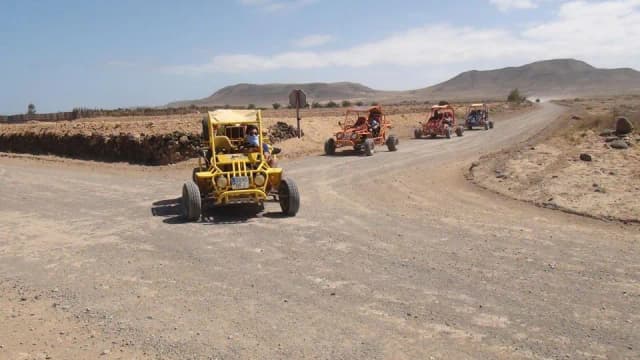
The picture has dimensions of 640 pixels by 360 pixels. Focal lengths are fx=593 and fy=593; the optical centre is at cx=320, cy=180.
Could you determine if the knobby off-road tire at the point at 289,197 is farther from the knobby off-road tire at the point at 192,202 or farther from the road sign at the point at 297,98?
the road sign at the point at 297,98

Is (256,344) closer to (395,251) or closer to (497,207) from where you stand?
(395,251)

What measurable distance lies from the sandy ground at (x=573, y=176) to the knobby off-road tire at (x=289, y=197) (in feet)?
17.1

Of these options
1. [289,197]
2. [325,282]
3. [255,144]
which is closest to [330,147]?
[255,144]

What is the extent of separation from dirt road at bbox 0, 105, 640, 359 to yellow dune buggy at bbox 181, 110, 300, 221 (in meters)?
0.43

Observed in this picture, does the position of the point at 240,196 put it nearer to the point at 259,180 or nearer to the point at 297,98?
the point at 259,180

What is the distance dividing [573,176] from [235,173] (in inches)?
327

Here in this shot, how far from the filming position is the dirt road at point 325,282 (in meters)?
5.59

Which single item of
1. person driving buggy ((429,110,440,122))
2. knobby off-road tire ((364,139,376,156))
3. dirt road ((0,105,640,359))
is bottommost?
dirt road ((0,105,640,359))

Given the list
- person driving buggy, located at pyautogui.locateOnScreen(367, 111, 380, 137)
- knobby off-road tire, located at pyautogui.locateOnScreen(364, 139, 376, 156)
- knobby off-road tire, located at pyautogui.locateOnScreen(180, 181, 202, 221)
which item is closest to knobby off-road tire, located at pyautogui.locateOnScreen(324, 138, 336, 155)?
knobby off-road tire, located at pyautogui.locateOnScreen(364, 139, 376, 156)

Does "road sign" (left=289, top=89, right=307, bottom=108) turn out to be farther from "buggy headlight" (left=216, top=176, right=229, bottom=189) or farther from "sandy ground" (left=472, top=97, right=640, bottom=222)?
"buggy headlight" (left=216, top=176, right=229, bottom=189)

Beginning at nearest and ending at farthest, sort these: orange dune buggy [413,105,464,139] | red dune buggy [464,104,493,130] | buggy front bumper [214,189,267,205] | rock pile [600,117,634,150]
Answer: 1. buggy front bumper [214,189,267,205]
2. rock pile [600,117,634,150]
3. orange dune buggy [413,105,464,139]
4. red dune buggy [464,104,493,130]

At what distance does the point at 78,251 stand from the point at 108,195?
6499mm

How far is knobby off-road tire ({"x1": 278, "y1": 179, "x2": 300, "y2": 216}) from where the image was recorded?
11.5m

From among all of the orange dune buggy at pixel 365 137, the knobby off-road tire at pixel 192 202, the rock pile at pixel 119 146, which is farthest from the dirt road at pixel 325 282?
the orange dune buggy at pixel 365 137
